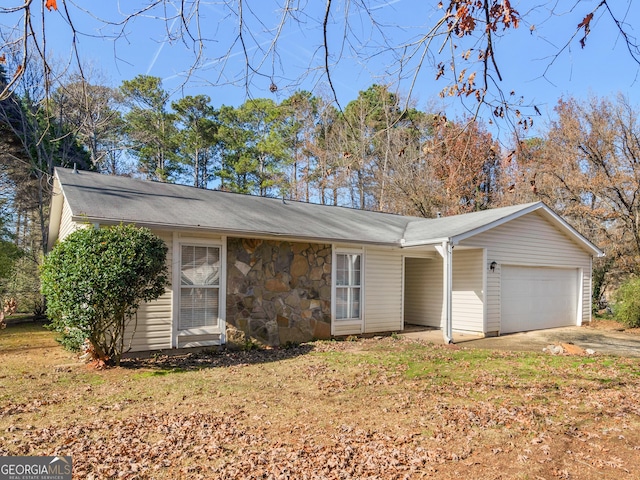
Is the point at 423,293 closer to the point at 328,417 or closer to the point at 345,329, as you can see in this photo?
the point at 345,329

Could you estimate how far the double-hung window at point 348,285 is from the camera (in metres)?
10.3

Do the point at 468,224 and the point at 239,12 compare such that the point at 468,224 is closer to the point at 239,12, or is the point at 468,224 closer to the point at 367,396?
the point at 367,396

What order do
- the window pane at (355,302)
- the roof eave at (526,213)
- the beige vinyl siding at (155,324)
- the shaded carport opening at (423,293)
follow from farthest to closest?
the shaded carport opening at (423,293) → the window pane at (355,302) → the roof eave at (526,213) → the beige vinyl siding at (155,324)

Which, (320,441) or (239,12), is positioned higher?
(239,12)

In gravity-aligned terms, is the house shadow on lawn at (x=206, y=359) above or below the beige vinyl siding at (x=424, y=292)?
below

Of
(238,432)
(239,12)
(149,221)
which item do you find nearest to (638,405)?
(238,432)

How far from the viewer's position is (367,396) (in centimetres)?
552

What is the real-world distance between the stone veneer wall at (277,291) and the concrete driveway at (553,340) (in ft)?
8.57

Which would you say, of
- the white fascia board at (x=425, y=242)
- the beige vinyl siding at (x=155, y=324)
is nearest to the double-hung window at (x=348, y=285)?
the white fascia board at (x=425, y=242)

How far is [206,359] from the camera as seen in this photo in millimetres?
7711

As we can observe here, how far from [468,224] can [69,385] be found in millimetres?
9209

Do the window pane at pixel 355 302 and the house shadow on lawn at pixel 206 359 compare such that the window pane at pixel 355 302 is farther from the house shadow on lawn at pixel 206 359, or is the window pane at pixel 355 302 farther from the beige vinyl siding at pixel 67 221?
the beige vinyl siding at pixel 67 221

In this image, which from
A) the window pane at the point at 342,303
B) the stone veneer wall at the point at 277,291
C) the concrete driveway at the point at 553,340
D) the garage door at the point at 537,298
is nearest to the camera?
the stone veneer wall at the point at 277,291

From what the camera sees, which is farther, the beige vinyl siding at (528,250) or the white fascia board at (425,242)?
the beige vinyl siding at (528,250)
